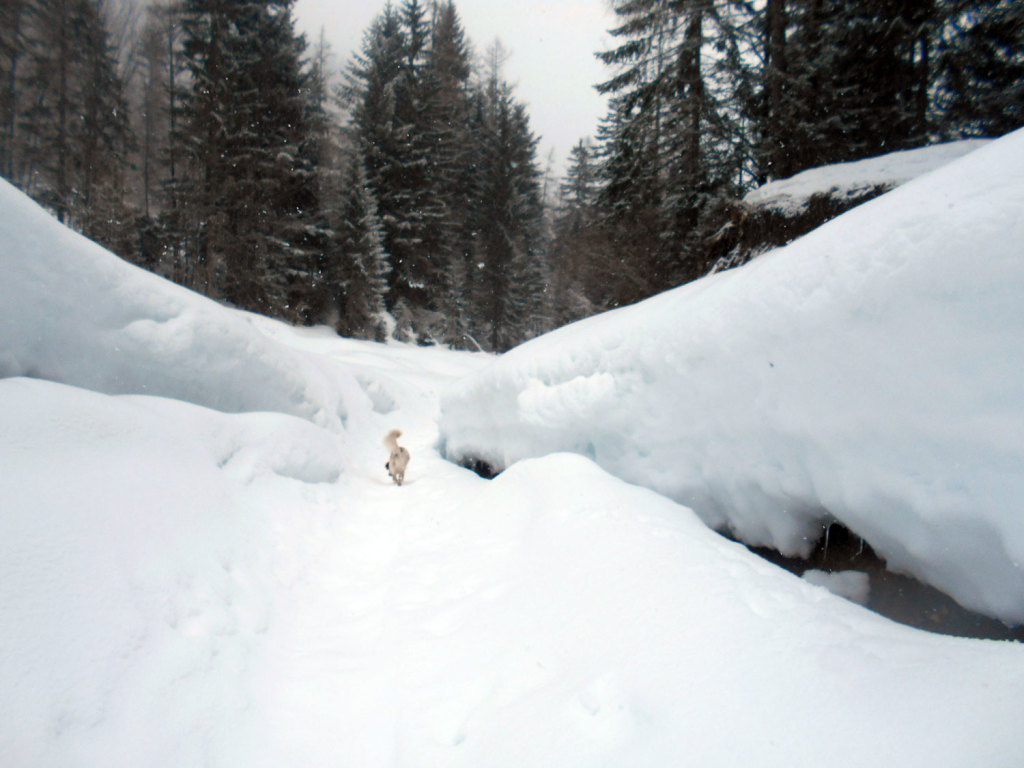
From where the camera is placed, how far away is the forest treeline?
906cm

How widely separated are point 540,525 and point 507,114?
27.8m

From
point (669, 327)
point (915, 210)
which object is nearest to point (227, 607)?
point (669, 327)

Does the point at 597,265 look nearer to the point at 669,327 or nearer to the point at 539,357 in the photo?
the point at 539,357

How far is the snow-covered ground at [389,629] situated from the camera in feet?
4.57

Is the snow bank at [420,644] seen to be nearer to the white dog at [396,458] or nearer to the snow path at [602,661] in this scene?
the snow path at [602,661]

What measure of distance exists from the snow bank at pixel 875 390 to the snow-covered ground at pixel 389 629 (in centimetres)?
42

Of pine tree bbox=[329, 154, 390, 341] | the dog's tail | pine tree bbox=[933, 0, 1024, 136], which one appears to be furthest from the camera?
pine tree bbox=[329, 154, 390, 341]

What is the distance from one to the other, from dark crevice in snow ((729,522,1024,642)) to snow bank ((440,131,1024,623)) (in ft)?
0.48

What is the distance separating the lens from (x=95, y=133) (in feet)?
63.8

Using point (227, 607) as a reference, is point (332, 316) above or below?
above

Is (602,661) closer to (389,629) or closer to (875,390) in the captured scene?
(389,629)

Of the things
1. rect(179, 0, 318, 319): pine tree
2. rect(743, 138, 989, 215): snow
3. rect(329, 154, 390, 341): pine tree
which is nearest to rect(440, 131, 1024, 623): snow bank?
rect(743, 138, 989, 215): snow

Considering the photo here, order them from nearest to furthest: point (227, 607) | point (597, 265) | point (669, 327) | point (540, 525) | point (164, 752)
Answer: point (164, 752)
point (227, 607)
point (540, 525)
point (669, 327)
point (597, 265)

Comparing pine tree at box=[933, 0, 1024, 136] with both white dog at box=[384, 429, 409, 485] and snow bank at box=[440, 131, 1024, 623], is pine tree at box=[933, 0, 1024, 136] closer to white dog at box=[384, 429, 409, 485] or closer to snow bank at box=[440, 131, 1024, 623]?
snow bank at box=[440, 131, 1024, 623]
